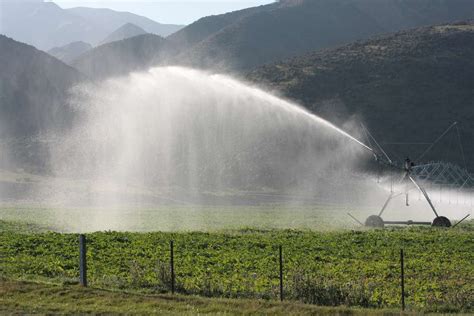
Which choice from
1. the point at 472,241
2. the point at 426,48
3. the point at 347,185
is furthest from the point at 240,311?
the point at 426,48

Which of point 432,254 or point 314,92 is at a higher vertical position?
point 314,92

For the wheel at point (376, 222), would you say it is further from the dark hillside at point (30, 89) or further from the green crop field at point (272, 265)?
the dark hillside at point (30, 89)

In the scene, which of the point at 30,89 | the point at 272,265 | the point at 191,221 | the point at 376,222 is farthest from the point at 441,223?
the point at 30,89

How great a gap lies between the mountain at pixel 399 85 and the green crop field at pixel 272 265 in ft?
213

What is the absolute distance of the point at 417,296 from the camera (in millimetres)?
19312

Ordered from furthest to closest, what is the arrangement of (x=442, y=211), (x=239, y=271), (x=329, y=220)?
(x=442, y=211), (x=329, y=220), (x=239, y=271)

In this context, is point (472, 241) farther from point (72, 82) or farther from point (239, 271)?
point (72, 82)

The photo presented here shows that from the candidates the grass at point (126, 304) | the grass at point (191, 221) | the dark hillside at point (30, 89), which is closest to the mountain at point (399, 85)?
the grass at point (191, 221)

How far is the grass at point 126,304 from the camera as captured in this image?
17047 mm

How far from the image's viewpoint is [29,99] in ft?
575

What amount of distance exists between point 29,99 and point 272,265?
162 meters

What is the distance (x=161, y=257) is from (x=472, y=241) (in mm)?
16761

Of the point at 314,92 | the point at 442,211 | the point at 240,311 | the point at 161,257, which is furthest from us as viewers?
the point at 314,92

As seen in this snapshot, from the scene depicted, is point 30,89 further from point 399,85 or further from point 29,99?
point 399,85
